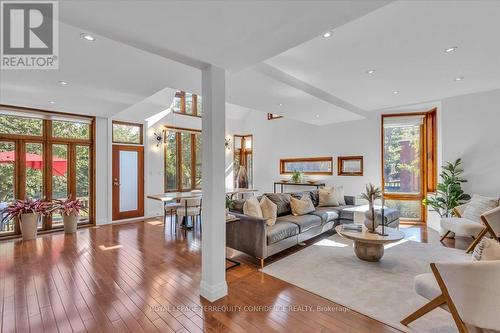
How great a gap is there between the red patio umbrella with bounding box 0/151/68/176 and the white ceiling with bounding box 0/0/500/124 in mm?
1149

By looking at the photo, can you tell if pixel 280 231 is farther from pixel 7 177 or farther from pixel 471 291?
pixel 7 177

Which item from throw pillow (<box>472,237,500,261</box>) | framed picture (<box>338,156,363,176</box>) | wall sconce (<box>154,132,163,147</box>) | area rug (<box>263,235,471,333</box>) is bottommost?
area rug (<box>263,235,471,333</box>)

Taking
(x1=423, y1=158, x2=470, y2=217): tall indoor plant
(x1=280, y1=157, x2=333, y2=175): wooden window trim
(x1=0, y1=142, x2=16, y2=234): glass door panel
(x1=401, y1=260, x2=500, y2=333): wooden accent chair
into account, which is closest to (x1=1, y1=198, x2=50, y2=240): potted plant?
(x1=0, y1=142, x2=16, y2=234): glass door panel

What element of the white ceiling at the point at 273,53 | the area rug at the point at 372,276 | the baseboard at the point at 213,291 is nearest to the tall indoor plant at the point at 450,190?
the area rug at the point at 372,276

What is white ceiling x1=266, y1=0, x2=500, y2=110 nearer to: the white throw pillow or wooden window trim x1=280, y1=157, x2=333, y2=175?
the white throw pillow

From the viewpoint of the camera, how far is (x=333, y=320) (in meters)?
2.20

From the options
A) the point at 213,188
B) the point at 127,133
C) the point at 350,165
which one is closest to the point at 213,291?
the point at 213,188

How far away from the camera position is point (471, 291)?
1.65m

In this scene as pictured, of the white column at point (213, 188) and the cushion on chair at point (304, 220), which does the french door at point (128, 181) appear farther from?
the white column at point (213, 188)

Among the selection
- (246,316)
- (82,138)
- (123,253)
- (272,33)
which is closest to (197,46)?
(272,33)

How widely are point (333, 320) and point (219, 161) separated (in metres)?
1.89

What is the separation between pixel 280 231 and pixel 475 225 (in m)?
3.10

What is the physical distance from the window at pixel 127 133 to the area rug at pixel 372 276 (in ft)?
17.3

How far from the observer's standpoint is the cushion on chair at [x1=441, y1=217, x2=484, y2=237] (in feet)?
12.2
